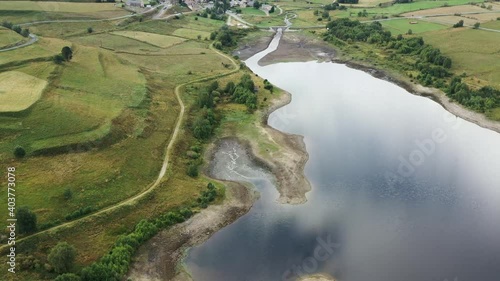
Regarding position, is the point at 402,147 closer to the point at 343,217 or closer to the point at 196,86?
the point at 343,217

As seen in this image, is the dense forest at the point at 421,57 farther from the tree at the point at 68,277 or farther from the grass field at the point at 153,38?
the tree at the point at 68,277

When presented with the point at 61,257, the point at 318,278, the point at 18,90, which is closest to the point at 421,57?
the point at 318,278

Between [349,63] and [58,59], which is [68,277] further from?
[349,63]

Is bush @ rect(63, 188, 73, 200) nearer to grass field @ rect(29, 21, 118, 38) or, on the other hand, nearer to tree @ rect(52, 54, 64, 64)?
tree @ rect(52, 54, 64, 64)

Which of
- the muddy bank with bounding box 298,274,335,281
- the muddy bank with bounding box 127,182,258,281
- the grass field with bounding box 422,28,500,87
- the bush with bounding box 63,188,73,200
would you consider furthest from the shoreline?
the grass field with bounding box 422,28,500,87

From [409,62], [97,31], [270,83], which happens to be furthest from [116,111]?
[409,62]

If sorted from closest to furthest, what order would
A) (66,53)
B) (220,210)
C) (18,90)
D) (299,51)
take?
(220,210)
(18,90)
(66,53)
(299,51)

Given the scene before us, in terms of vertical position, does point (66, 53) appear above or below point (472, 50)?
below

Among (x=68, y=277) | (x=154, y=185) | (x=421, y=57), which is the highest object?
(x=421, y=57)
